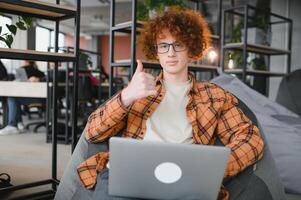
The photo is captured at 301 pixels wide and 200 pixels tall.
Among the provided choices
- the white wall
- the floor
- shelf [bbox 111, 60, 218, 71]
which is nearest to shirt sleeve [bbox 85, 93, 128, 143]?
shelf [bbox 111, 60, 218, 71]

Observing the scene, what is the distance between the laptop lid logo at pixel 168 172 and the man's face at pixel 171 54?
0.50 metres

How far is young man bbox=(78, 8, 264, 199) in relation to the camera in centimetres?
131

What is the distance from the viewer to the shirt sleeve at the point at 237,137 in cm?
128

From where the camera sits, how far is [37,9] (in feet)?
5.98

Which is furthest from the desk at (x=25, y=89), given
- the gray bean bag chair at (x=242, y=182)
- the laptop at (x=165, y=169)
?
the laptop at (x=165, y=169)

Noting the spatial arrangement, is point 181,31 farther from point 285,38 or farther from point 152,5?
point 285,38

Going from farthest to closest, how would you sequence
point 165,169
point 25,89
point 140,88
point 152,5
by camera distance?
point 25,89
point 152,5
point 140,88
point 165,169

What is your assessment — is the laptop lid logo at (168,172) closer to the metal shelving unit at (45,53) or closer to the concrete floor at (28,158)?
the metal shelving unit at (45,53)

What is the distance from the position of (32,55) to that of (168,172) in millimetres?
1080

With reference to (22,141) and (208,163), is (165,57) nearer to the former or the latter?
(208,163)

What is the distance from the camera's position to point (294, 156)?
1905mm

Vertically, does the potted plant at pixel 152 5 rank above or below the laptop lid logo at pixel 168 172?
above

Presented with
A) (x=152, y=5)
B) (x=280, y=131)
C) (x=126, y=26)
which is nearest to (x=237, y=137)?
(x=280, y=131)

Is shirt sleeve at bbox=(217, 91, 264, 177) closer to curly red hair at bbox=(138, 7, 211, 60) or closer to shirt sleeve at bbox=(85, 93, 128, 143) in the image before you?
curly red hair at bbox=(138, 7, 211, 60)
